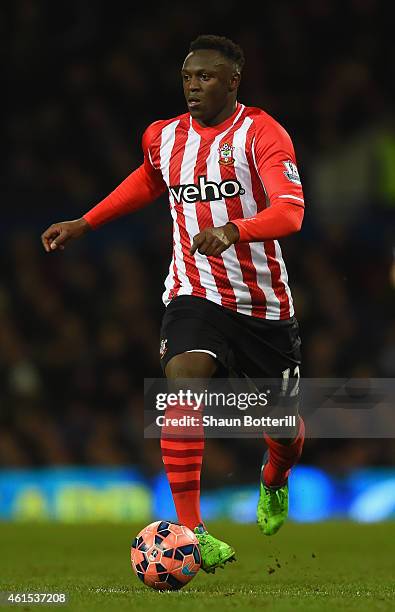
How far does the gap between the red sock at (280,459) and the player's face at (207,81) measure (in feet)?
5.34

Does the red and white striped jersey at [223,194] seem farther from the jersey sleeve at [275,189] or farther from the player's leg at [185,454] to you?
the player's leg at [185,454]

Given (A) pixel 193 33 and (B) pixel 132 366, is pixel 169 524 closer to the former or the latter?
(B) pixel 132 366

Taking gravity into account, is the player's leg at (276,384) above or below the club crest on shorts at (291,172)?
below

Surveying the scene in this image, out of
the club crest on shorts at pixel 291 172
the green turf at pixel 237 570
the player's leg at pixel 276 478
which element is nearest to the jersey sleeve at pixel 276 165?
the club crest on shorts at pixel 291 172

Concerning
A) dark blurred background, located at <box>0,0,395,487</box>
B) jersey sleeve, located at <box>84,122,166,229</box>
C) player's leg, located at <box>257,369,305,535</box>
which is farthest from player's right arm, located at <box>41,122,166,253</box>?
dark blurred background, located at <box>0,0,395,487</box>

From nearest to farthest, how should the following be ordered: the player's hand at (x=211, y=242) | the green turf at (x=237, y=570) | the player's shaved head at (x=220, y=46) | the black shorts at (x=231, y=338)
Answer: the green turf at (x=237, y=570) < the player's hand at (x=211, y=242) < the black shorts at (x=231, y=338) < the player's shaved head at (x=220, y=46)

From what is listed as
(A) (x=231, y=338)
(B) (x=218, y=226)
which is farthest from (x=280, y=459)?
(B) (x=218, y=226)

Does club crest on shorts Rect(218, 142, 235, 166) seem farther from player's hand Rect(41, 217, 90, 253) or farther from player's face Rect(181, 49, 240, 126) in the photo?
player's hand Rect(41, 217, 90, 253)

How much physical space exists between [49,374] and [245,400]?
6776 mm

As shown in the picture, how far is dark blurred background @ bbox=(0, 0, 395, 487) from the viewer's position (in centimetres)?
1191

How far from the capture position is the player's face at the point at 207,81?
17.4 feet

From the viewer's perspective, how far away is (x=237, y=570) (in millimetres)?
5625

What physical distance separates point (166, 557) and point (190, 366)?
802 millimetres

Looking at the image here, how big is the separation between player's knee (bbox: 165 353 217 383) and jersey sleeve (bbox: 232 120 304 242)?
0.57m
